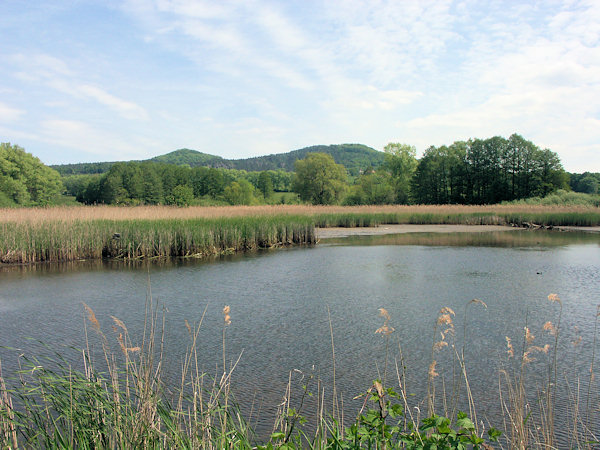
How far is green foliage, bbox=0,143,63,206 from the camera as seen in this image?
132 ft

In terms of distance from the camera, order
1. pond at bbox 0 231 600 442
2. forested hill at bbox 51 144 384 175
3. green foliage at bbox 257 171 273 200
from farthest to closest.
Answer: forested hill at bbox 51 144 384 175
green foliage at bbox 257 171 273 200
pond at bbox 0 231 600 442

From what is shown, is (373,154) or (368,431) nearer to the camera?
(368,431)

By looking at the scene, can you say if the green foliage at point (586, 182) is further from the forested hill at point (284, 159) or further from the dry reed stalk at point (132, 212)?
the forested hill at point (284, 159)

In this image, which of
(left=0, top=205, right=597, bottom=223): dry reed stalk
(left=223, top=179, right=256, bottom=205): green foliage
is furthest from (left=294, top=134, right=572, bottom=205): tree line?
(left=0, top=205, right=597, bottom=223): dry reed stalk

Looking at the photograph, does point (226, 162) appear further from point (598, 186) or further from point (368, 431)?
point (368, 431)

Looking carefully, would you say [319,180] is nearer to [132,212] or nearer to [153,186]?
[153,186]

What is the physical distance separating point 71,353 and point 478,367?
407 cm

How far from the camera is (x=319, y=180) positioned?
51.1 meters

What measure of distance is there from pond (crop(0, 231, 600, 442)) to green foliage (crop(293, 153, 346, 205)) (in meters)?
38.5

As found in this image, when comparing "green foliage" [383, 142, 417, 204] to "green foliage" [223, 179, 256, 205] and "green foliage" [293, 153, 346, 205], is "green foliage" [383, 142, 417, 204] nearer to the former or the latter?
"green foliage" [293, 153, 346, 205]

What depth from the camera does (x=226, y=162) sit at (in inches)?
5546

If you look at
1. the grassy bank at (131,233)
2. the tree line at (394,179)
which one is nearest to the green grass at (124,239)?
the grassy bank at (131,233)

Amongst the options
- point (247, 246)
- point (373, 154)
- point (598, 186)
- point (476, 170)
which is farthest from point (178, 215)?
point (373, 154)

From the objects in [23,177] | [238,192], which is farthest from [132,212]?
[238,192]
